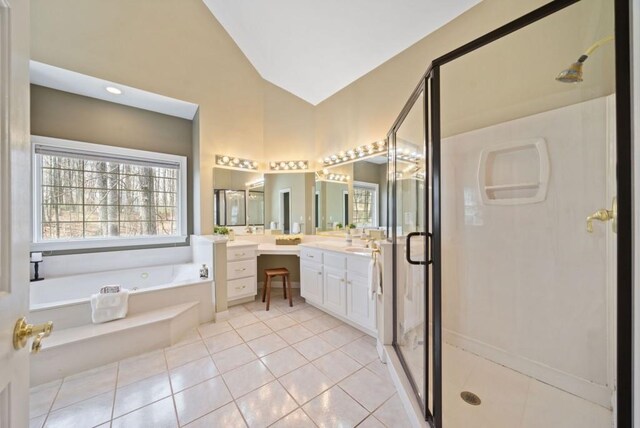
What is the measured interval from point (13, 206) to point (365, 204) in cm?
295

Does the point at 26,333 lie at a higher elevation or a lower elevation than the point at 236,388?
higher

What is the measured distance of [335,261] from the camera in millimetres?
2678

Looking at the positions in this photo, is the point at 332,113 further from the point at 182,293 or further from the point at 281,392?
the point at 281,392

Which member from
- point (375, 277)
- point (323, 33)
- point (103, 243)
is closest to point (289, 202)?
point (375, 277)

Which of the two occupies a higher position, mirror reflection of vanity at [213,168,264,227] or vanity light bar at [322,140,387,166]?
vanity light bar at [322,140,387,166]

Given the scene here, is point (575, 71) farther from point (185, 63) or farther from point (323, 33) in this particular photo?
point (185, 63)

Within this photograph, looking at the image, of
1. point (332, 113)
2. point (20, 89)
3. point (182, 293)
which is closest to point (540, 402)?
point (20, 89)

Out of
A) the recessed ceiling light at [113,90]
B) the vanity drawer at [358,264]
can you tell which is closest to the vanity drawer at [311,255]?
the vanity drawer at [358,264]

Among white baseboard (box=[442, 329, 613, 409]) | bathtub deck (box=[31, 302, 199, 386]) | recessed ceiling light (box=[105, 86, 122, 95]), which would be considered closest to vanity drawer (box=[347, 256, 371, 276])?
white baseboard (box=[442, 329, 613, 409])

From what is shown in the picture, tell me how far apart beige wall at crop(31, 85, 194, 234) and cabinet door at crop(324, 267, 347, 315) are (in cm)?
240

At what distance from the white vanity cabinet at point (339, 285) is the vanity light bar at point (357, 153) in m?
1.41

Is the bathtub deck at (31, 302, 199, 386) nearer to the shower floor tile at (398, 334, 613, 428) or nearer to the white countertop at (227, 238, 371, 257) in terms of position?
the white countertop at (227, 238, 371, 257)

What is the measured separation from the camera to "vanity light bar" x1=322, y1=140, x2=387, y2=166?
2.88m

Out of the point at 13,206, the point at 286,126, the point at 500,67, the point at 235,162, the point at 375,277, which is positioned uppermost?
the point at 286,126
